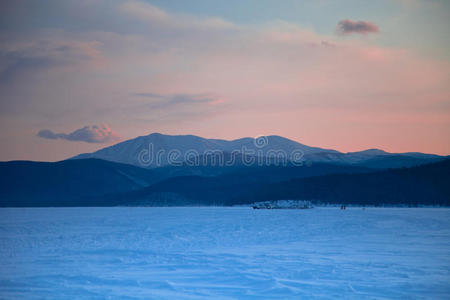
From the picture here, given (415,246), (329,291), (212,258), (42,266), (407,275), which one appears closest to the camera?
(329,291)

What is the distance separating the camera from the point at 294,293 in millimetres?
21109

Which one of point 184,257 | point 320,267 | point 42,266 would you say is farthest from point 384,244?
point 42,266

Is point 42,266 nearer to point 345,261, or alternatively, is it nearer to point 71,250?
point 71,250

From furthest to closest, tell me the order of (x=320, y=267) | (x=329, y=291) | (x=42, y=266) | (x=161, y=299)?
1. (x=42, y=266)
2. (x=320, y=267)
3. (x=329, y=291)
4. (x=161, y=299)

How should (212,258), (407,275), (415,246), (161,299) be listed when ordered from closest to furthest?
(161,299)
(407,275)
(212,258)
(415,246)

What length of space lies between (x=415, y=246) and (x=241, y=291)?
22.3 metres

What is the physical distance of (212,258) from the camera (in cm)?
3231

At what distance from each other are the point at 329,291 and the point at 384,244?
21.0 meters

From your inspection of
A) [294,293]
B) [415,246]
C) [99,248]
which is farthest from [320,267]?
[99,248]

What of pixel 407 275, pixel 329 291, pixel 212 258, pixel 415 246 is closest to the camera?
pixel 329 291

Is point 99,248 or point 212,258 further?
point 99,248

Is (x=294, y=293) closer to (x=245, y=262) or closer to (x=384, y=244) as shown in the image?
(x=245, y=262)

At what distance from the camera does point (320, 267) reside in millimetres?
27562

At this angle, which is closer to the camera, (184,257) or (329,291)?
(329,291)
